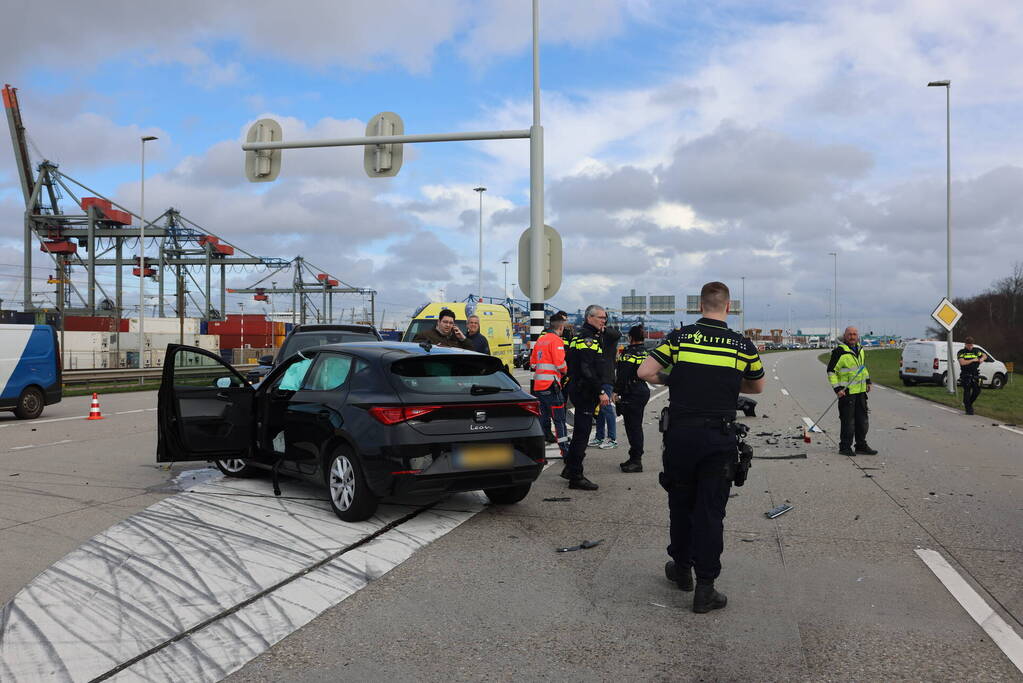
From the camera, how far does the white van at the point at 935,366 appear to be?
28.8 meters

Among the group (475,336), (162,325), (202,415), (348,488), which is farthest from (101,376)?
(162,325)

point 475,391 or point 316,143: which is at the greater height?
point 316,143

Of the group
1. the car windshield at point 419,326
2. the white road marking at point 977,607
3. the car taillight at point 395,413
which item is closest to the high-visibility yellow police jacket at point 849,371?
the white road marking at point 977,607

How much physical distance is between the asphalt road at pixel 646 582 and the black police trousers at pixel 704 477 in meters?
0.33

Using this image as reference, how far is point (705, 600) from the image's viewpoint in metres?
4.46

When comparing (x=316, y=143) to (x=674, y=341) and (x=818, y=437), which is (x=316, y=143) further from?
(x=674, y=341)

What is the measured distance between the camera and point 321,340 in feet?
48.6

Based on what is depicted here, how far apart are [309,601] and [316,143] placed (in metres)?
12.1

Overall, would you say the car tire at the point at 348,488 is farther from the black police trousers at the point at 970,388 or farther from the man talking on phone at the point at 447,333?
the black police trousers at the point at 970,388

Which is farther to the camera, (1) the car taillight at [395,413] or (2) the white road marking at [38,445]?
(2) the white road marking at [38,445]

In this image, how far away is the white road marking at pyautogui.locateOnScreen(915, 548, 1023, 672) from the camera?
3.92 m

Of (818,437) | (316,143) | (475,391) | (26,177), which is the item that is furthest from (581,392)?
(26,177)

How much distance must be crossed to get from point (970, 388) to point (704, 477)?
16.4 m

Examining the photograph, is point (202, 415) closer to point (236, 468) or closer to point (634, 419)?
point (236, 468)
